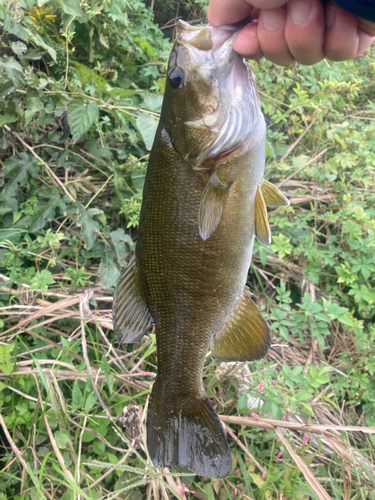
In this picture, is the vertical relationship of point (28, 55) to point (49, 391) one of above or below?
above

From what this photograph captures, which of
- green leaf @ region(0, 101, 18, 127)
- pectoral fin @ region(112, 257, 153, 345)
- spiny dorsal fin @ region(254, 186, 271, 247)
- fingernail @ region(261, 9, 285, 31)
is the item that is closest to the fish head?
fingernail @ region(261, 9, 285, 31)

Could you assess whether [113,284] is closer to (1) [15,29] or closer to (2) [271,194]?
(2) [271,194]

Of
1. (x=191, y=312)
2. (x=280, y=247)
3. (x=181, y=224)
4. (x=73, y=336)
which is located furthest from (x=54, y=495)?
(x=280, y=247)

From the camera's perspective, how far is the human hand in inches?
44.7

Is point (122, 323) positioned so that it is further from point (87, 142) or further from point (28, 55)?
point (28, 55)

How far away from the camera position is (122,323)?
1.38 meters

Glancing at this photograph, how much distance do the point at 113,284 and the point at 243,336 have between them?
1114 mm

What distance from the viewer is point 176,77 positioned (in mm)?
1199

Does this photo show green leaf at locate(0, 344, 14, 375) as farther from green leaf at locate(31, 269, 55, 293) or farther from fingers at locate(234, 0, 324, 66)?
fingers at locate(234, 0, 324, 66)

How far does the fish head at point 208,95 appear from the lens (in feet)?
3.81

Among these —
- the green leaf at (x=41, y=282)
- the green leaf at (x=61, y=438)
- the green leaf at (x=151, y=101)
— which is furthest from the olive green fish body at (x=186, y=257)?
the green leaf at (x=151, y=101)

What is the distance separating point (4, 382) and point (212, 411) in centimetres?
123

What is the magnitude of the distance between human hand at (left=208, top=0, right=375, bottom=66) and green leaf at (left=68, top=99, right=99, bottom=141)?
1.00 m

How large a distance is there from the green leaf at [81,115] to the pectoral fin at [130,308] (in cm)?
105
